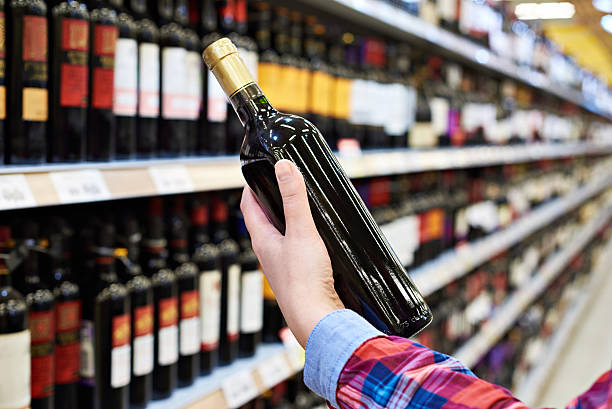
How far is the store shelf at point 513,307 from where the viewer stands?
2924 mm

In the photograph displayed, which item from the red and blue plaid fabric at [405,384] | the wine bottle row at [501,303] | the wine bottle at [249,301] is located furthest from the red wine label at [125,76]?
the wine bottle row at [501,303]

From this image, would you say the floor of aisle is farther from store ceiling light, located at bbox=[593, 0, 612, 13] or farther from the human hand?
store ceiling light, located at bbox=[593, 0, 612, 13]

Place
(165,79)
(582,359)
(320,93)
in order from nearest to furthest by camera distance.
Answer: (165,79) → (320,93) → (582,359)

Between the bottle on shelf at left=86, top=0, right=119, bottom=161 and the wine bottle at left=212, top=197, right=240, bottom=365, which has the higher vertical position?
the bottle on shelf at left=86, top=0, right=119, bottom=161

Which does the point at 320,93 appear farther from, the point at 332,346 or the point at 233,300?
the point at 332,346

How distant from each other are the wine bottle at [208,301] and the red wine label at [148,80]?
33cm

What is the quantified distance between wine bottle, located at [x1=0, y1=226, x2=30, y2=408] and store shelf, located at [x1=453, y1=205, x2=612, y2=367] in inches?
81.6

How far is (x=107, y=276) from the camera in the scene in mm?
1149

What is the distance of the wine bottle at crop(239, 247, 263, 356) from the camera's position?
4.98ft

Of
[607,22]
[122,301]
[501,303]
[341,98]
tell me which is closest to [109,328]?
[122,301]

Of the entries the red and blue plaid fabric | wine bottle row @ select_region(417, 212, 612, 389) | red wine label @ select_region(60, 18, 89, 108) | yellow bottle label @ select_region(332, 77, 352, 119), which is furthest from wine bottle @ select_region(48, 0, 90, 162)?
wine bottle row @ select_region(417, 212, 612, 389)

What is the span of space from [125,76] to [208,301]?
1.69ft

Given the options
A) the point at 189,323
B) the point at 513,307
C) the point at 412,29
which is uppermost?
the point at 412,29

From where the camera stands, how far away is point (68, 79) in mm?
1064
